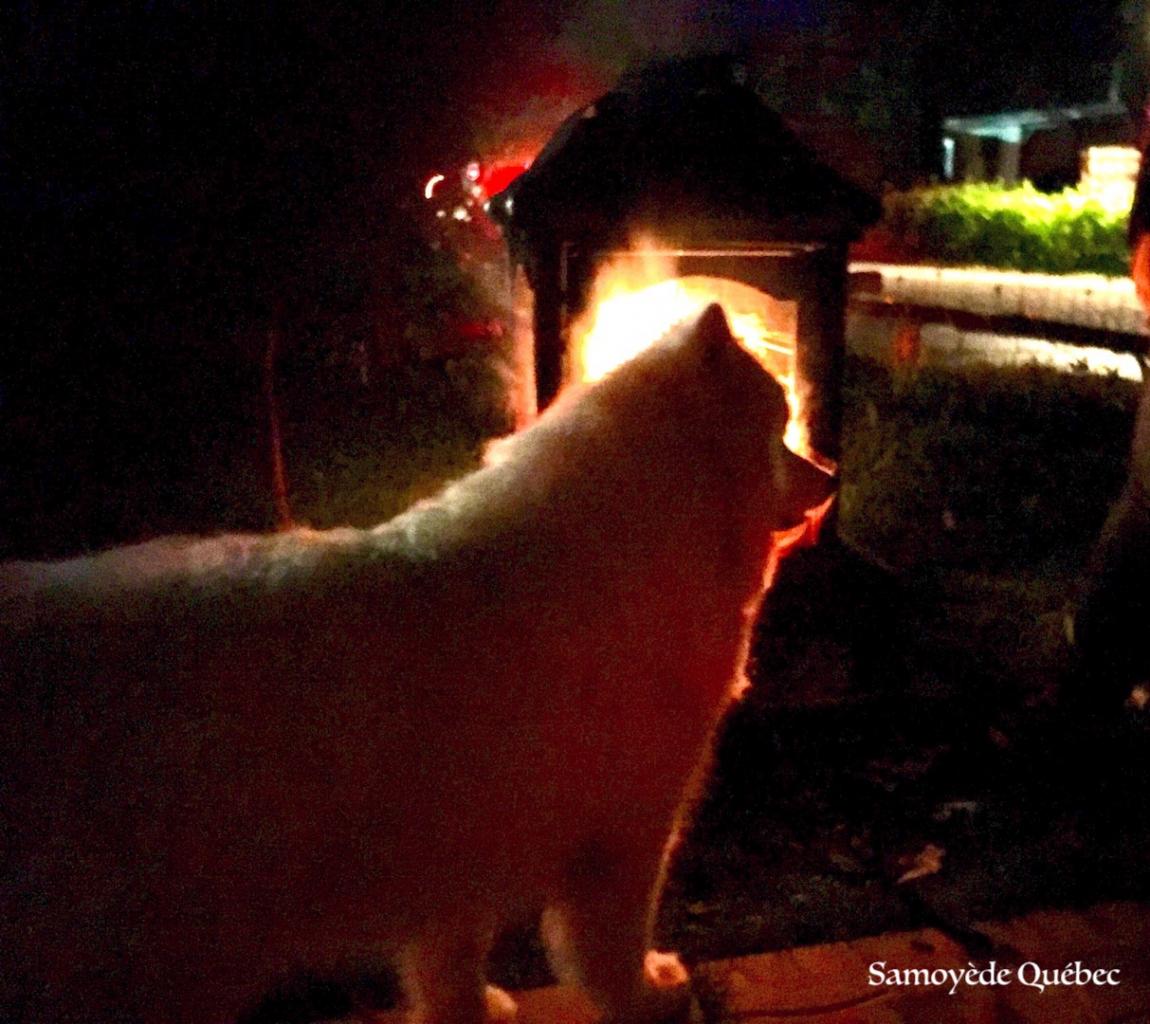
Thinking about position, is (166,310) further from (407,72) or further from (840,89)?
(840,89)

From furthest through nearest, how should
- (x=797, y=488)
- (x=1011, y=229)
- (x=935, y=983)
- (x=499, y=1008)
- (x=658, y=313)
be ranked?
(x=1011, y=229) → (x=658, y=313) → (x=935, y=983) → (x=499, y=1008) → (x=797, y=488)

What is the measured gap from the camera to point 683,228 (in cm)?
385

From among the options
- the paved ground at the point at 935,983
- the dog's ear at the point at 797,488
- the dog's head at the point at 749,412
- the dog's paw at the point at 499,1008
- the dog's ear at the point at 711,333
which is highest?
the dog's ear at the point at 711,333

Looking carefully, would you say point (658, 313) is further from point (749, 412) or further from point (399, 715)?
point (399, 715)

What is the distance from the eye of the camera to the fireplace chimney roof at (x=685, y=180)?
12.7 feet

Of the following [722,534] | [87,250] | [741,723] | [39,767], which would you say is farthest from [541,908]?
[87,250]

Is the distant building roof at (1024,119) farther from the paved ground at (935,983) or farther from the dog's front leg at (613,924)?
→ the dog's front leg at (613,924)

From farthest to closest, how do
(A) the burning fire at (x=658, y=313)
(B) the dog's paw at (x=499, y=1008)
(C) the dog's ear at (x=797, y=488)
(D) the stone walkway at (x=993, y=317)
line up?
(D) the stone walkway at (x=993, y=317)
(A) the burning fire at (x=658, y=313)
(B) the dog's paw at (x=499, y=1008)
(C) the dog's ear at (x=797, y=488)

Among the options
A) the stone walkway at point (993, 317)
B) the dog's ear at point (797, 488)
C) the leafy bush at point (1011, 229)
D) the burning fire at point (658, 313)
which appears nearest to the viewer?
the dog's ear at point (797, 488)

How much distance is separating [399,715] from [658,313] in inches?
99.0

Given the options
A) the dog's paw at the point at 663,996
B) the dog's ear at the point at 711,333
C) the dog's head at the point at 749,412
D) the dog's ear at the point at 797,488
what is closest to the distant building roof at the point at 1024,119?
the dog's ear at the point at 797,488

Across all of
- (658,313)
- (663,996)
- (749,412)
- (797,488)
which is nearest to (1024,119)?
(658,313)

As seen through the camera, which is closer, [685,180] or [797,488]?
[797,488]

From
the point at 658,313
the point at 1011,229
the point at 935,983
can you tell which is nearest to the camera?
the point at 935,983
